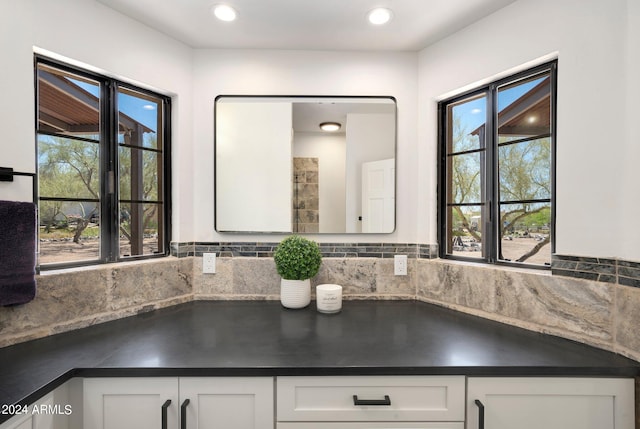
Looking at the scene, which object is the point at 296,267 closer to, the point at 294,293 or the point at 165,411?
the point at 294,293

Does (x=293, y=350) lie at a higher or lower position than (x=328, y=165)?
lower

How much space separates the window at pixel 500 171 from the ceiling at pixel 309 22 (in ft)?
1.32

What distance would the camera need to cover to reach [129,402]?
103 centimetres

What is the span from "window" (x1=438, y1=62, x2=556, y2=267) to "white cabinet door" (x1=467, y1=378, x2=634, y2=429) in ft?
1.80

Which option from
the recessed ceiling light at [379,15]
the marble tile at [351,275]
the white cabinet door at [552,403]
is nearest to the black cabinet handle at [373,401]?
A: the white cabinet door at [552,403]

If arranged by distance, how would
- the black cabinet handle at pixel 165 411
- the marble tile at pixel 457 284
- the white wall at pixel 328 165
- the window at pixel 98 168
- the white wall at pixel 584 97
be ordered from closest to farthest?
the black cabinet handle at pixel 165 411 < the white wall at pixel 584 97 < the window at pixel 98 168 < the marble tile at pixel 457 284 < the white wall at pixel 328 165

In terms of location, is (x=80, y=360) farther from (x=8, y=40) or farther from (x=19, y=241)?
(x=8, y=40)

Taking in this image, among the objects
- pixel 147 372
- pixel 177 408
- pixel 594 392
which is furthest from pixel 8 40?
pixel 594 392

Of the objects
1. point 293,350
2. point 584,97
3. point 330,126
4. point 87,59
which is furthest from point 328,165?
point 87,59

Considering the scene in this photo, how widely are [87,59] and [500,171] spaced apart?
6.99ft

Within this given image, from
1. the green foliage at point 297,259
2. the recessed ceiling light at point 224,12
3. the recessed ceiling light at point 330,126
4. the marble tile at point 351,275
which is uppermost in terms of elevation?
the recessed ceiling light at point 224,12

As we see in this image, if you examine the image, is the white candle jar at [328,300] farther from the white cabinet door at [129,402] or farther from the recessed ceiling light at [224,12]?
the recessed ceiling light at [224,12]

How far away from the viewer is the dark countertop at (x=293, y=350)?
1013mm

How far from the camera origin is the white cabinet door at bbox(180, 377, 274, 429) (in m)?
1.03
